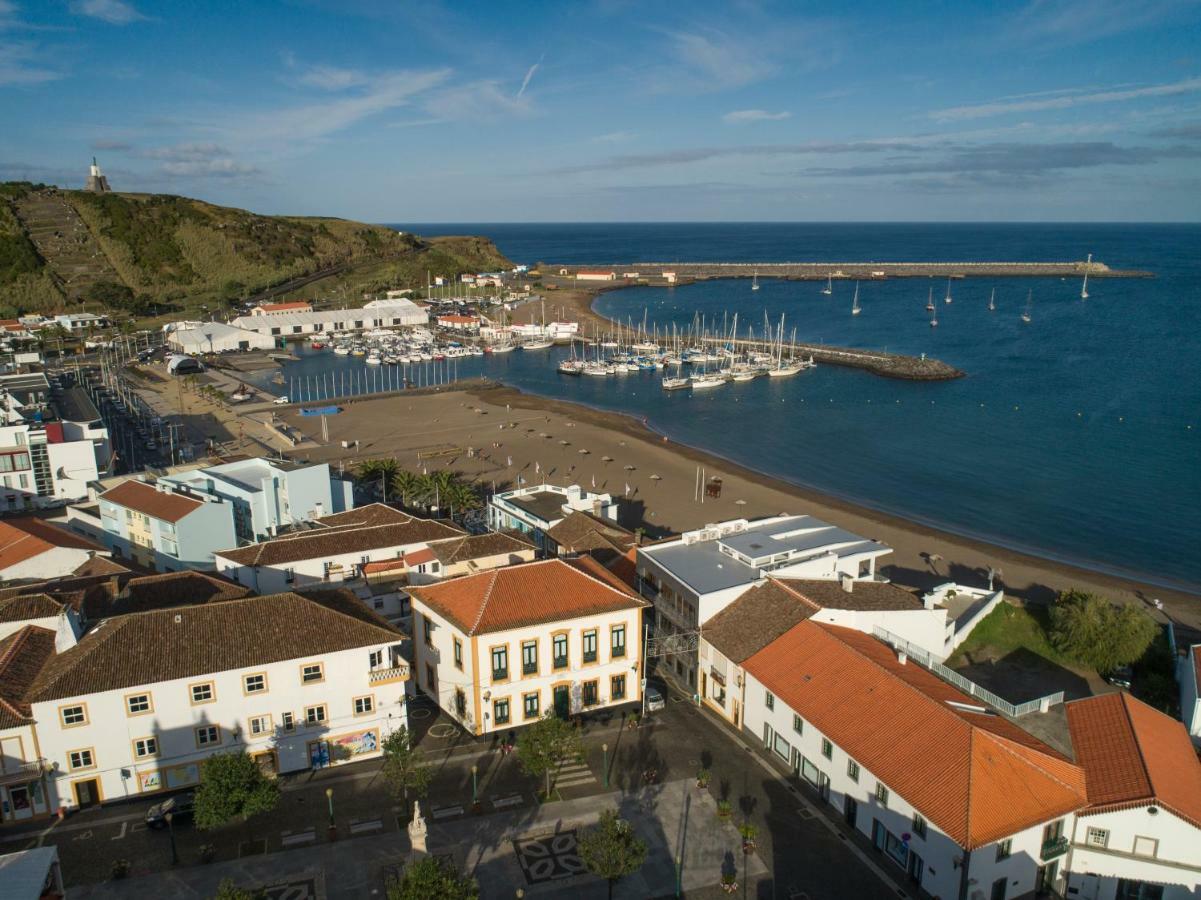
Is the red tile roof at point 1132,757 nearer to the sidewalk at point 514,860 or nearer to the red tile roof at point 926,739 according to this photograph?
the red tile roof at point 926,739

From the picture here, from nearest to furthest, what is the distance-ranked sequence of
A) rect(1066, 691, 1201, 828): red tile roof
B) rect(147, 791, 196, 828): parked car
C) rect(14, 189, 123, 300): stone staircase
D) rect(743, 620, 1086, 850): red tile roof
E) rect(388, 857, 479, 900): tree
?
rect(388, 857, 479, 900): tree < rect(743, 620, 1086, 850): red tile roof < rect(1066, 691, 1201, 828): red tile roof < rect(147, 791, 196, 828): parked car < rect(14, 189, 123, 300): stone staircase

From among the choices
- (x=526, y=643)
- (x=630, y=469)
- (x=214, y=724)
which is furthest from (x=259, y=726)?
(x=630, y=469)

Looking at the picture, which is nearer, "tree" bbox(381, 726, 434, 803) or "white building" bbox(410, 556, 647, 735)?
"tree" bbox(381, 726, 434, 803)

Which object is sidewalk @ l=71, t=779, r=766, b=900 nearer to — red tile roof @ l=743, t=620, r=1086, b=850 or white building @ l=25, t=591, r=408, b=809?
white building @ l=25, t=591, r=408, b=809

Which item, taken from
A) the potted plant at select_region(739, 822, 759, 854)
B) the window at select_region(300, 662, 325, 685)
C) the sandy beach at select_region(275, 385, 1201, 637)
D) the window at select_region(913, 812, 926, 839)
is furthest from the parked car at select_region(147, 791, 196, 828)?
the sandy beach at select_region(275, 385, 1201, 637)

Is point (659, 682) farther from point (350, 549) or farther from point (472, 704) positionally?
point (350, 549)

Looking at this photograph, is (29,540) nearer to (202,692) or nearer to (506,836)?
(202,692)
